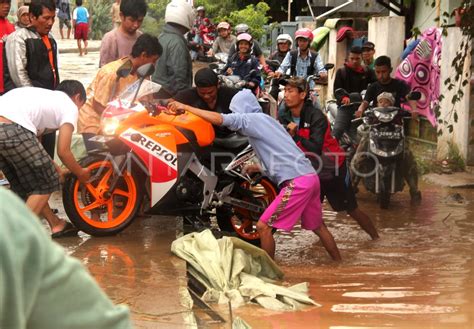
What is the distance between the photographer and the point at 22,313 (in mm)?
1312

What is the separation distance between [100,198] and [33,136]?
94 cm

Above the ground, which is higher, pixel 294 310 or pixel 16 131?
pixel 16 131

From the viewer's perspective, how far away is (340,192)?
25.8 ft

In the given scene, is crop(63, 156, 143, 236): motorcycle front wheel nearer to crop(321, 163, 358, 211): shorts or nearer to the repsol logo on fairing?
the repsol logo on fairing

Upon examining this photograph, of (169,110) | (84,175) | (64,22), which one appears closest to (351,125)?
(169,110)

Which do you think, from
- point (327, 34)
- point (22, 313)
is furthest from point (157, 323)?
point (327, 34)

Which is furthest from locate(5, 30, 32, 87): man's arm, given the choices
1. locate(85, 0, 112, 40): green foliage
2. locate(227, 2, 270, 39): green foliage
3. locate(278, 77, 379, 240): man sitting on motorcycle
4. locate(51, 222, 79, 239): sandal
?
locate(85, 0, 112, 40): green foliage

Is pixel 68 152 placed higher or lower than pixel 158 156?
higher

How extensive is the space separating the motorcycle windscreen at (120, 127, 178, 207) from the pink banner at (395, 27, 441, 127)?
6355mm

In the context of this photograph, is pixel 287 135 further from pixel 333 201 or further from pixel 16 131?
pixel 16 131

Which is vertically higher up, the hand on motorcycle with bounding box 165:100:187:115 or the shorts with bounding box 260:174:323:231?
the hand on motorcycle with bounding box 165:100:187:115

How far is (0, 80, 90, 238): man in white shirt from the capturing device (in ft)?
22.6

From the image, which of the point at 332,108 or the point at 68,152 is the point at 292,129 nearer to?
the point at 68,152

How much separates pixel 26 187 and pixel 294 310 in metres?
2.53
